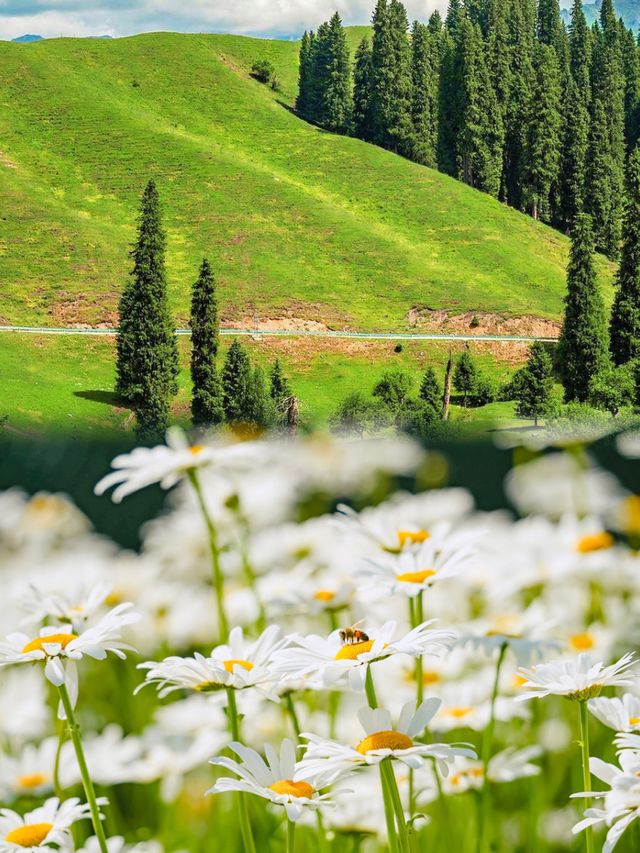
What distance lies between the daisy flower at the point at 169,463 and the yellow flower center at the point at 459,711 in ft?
1.21

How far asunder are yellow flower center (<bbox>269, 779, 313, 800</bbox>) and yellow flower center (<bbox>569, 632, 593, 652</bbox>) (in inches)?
19.3

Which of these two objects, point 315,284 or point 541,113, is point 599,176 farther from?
point 315,284

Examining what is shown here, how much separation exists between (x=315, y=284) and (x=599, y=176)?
A: 57.3 ft

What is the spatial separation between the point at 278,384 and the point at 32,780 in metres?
30.3

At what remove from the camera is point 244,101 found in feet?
172

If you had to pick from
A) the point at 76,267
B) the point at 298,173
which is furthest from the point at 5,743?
the point at 298,173

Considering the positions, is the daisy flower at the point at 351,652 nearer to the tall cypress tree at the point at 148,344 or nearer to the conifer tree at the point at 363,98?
the tall cypress tree at the point at 148,344

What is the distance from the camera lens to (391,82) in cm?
4903

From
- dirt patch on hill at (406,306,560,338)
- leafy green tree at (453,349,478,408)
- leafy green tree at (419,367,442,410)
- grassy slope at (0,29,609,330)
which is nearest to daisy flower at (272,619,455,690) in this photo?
leafy green tree at (419,367,442,410)

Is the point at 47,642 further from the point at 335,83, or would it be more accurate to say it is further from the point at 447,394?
the point at 335,83

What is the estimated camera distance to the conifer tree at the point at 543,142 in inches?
1864

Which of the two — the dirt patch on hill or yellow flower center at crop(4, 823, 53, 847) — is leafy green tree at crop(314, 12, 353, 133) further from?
yellow flower center at crop(4, 823, 53, 847)

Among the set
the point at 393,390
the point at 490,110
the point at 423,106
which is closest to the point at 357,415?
the point at 393,390

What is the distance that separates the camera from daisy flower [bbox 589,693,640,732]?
32.7 inches
